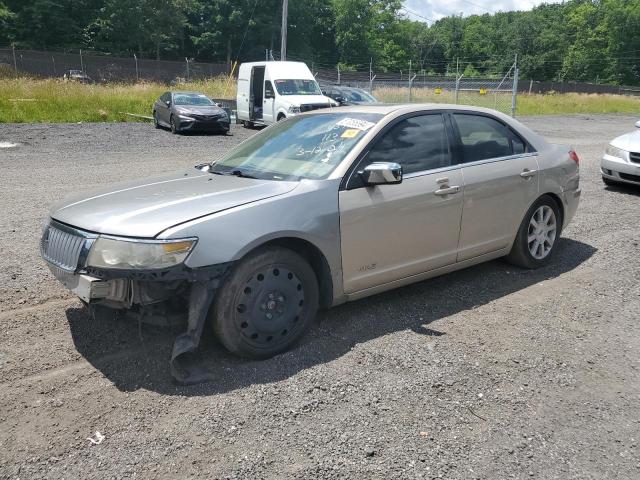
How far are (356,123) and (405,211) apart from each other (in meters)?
0.80

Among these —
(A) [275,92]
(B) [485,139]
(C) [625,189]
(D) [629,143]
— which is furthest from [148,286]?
(A) [275,92]

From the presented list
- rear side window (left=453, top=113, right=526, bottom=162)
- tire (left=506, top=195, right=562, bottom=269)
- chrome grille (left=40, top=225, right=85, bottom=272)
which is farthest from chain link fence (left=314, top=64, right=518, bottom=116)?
chrome grille (left=40, top=225, right=85, bottom=272)

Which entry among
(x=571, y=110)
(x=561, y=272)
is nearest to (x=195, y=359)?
(x=561, y=272)

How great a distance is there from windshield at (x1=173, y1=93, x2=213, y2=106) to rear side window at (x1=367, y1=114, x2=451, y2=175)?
52.6 feet

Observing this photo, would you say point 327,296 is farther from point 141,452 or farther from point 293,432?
point 141,452

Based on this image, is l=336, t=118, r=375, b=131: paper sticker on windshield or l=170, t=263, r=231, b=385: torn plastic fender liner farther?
l=336, t=118, r=375, b=131: paper sticker on windshield

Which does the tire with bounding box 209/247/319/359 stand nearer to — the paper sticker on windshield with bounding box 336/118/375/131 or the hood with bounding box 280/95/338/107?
the paper sticker on windshield with bounding box 336/118/375/131

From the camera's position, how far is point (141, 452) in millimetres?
2744

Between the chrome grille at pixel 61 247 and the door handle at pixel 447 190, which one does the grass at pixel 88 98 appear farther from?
the door handle at pixel 447 190

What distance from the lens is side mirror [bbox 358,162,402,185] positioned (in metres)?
3.86

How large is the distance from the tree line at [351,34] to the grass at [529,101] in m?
20.8

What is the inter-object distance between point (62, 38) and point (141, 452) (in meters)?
64.0

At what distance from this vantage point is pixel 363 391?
3.32 meters

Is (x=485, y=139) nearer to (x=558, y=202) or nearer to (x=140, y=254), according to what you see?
(x=558, y=202)
